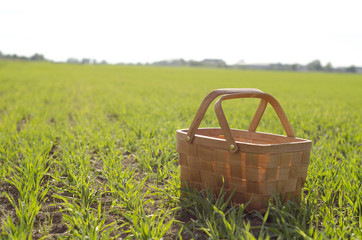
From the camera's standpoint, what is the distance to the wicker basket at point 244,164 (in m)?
1.94

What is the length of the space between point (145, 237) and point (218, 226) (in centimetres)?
41

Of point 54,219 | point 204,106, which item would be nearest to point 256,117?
point 204,106

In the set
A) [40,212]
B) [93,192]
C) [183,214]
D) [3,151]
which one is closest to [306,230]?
[183,214]

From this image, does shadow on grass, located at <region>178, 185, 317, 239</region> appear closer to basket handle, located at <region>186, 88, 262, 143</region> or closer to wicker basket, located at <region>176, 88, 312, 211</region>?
wicker basket, located at <region>176, 88, 312, 211</region>

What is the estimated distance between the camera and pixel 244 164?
1980 millimetres

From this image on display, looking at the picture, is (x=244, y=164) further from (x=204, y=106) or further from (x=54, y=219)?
(x=54, y=219)

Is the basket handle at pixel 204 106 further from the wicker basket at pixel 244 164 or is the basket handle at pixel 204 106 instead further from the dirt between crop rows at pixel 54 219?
the dirt between crop rows at pixel 54 219

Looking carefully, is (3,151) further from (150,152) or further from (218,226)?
(218,226)

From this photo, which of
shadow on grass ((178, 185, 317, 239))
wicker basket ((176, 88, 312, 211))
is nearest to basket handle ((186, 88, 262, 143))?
wicker basket ((176, 88, 312, 211))

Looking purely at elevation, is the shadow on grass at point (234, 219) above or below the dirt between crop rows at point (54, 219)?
above

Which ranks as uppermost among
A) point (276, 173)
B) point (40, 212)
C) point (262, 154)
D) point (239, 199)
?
point (262, 154)

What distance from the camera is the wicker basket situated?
1.94 m

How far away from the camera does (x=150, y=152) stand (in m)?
3.31

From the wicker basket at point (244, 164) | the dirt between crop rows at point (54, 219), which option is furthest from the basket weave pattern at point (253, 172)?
the dirt between crop rows at point (54, 219)
